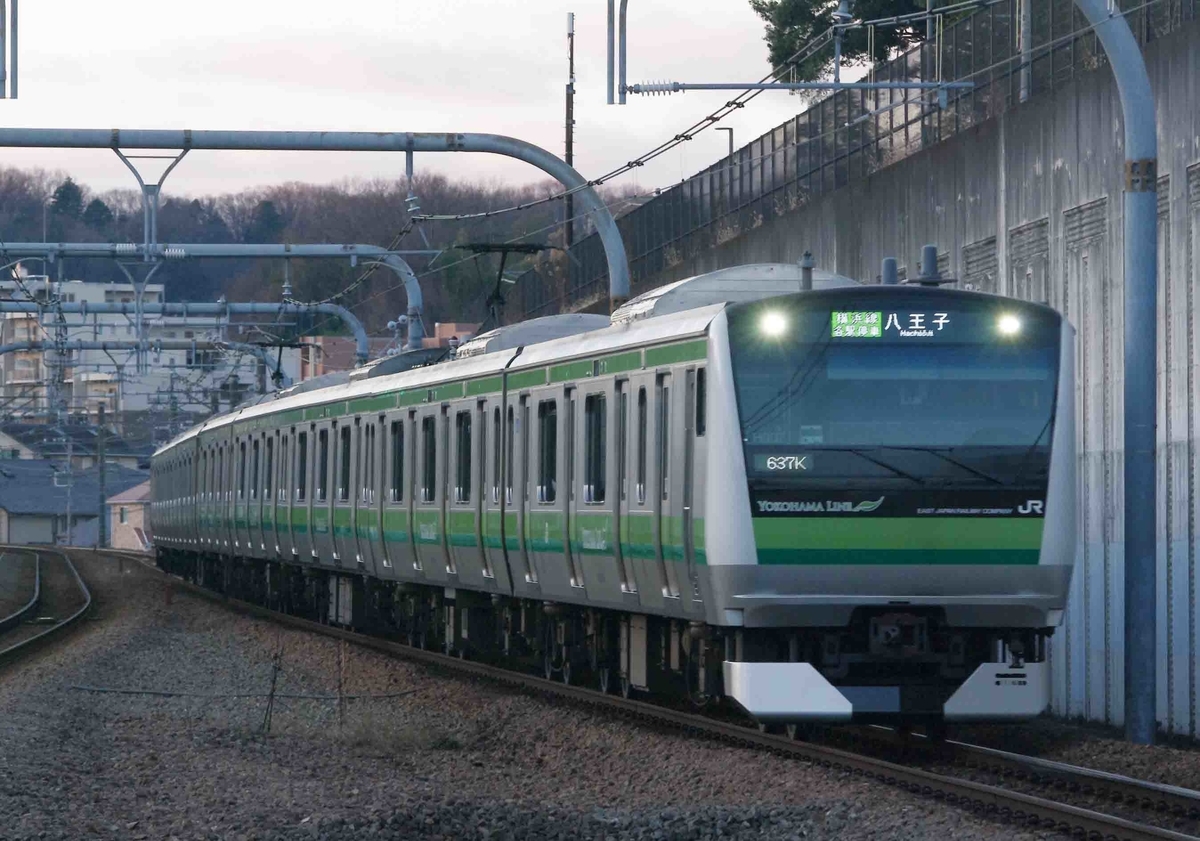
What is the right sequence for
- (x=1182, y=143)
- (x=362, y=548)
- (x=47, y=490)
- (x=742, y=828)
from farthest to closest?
1. (x=47, y=490)
2. (x=362, y=548)
3. (x=1182, y=143)
4. (x=742, y=828)

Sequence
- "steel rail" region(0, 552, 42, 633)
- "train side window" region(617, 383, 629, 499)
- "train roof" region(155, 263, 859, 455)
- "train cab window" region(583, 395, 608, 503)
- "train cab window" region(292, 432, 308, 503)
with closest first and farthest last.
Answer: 1. "train roof" region(155, 263, 859, 455)
2. "train side window" region(617, 383, 629, 499)
3. "train cab window" region(583, 395, 608, 503)
4. "train cab window" region(292, 432, 308, 503)
5. "steel rail" region(0, 552, 42, 633)

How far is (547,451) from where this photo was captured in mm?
16688

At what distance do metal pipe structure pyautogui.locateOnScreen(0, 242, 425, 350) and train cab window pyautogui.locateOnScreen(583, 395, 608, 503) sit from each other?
1440cm

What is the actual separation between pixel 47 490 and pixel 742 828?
99120mm

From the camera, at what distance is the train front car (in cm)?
1231

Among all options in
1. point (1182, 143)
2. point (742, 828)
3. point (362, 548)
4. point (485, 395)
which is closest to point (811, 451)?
point (742, 828)

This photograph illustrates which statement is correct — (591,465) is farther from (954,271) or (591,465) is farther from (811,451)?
(954,271)

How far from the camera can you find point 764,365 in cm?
1248

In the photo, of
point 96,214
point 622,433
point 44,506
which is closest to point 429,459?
point 622,433

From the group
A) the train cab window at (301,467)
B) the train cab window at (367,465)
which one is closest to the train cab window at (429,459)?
the train cab window at (367,465)

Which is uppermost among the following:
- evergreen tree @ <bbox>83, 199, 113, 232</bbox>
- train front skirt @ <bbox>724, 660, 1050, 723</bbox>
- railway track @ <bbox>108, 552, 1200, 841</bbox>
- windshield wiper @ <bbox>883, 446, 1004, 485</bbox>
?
evergreen tree @ <bbox>83, 199, 113, 232</bbox>

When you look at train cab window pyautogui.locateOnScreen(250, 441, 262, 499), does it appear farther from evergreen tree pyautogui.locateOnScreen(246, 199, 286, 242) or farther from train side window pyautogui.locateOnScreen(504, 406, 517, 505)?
evergreen tree pyautogui.locateOnScreen(246, 199, 286, 242)

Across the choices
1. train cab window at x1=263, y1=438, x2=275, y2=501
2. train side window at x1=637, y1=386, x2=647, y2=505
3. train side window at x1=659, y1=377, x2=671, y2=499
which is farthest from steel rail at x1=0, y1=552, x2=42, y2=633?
train side window at x1=659, y1=377, x2=671, y2=499

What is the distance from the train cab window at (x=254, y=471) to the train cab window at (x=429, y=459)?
11.0 meters
